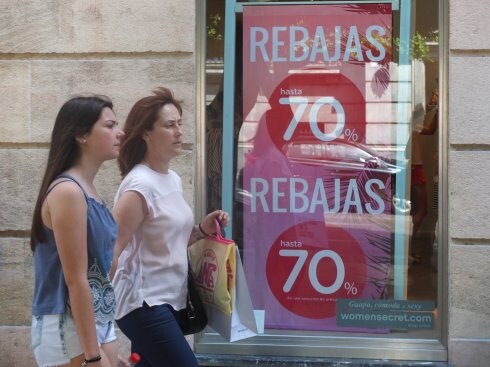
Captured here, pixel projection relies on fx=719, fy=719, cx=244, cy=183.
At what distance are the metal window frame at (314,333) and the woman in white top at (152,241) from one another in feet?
6.66

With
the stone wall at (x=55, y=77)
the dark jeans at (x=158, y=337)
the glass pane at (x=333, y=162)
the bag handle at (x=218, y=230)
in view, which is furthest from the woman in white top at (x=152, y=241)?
the glass pane at (x=333, y=162)

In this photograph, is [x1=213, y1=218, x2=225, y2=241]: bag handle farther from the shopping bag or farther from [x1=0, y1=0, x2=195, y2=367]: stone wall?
[x1=0, y1=0, x2=195, y2=367]: stone wall

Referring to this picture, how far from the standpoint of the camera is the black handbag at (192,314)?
11.0 ft

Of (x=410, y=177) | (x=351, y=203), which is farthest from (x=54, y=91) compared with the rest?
(x=410, y=177)

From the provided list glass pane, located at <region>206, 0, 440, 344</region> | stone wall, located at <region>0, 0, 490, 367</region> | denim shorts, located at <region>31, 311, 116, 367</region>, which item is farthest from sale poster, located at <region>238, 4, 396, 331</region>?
denim shorts, located at <region>31, 311, 116, 367</region>

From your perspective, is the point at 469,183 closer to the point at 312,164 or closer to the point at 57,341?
the point at 312,164

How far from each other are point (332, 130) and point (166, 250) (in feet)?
8.12

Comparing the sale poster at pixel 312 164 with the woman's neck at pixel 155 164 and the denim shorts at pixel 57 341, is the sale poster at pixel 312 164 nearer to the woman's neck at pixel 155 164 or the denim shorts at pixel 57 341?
the woman's neck at pixel 155 164

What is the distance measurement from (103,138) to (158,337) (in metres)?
0.96

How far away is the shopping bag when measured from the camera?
10.5ft

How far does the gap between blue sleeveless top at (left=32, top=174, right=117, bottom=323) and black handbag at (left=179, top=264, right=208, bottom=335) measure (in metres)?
0.69

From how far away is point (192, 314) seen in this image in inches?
132

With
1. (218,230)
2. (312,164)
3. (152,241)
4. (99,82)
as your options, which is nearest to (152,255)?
(152,241)

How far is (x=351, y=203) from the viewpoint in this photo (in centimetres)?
533
